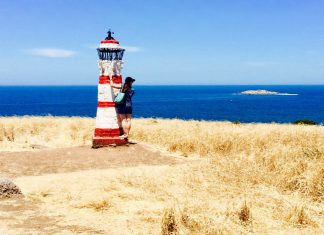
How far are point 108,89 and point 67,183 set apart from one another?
17.0 feet

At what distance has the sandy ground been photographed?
23.4ft

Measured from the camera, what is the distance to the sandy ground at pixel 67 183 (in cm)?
714

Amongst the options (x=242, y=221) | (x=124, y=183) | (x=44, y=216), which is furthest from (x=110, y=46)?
(x=242, y=221)

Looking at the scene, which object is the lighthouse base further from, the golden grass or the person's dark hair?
the golden grass

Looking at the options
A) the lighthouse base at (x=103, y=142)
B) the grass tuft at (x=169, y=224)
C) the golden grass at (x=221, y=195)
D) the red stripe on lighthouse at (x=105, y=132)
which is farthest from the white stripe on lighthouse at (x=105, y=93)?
the grass tuft at (x=169, y=224)

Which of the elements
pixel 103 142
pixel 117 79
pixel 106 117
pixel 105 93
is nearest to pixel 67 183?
pixel 103 142

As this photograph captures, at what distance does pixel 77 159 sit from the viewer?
44.8ft

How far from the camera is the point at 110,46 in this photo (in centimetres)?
1492

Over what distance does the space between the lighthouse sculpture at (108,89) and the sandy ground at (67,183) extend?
52 cm

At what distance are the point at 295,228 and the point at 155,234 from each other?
2.31 metres

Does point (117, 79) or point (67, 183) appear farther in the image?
point (117, 79)

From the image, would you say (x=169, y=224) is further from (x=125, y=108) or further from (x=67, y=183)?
(x=125, y=108)

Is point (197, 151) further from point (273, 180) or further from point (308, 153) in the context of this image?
point (273, 180)

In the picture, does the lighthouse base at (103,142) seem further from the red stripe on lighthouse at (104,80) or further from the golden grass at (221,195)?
the golden grass at (221,195)
